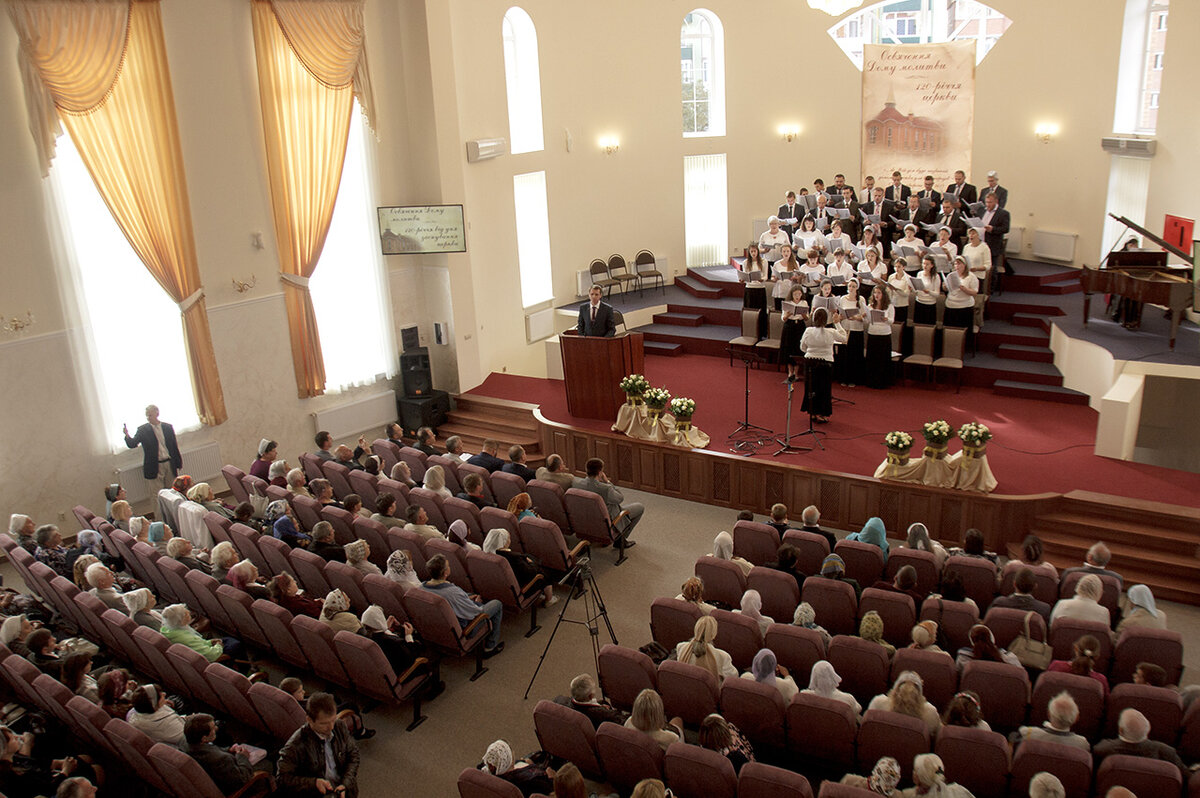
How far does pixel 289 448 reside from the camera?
40.5 ft

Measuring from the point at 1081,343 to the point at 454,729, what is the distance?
9485 millimetres

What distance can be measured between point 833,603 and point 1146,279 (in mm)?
7106

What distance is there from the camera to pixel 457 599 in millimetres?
7262

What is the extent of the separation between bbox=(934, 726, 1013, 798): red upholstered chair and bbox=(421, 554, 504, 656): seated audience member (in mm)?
3672

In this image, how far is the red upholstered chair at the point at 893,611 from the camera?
22.1ft

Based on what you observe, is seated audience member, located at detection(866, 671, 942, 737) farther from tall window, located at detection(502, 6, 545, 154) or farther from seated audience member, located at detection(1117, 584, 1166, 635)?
tall window, located at detection(502, 6, 545, 154)

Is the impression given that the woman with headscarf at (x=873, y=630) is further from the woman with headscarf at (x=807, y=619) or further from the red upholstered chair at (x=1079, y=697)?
the red upholstered chair at (x=1079, y=697)

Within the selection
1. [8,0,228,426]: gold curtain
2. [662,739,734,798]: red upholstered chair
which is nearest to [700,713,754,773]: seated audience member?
[662,739,734,798]: red upholstered chair

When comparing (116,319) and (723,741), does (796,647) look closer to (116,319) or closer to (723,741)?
(723,741)

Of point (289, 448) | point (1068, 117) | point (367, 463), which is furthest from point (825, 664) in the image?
point (1068, 117)

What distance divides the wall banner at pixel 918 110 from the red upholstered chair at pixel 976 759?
44.7ft

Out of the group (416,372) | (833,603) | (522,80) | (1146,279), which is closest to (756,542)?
(833,603)

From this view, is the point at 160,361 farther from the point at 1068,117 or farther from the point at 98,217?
the point at 1068,117

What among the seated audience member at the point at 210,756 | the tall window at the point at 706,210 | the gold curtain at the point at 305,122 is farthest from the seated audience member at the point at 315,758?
the tall window at the point at 706,210
